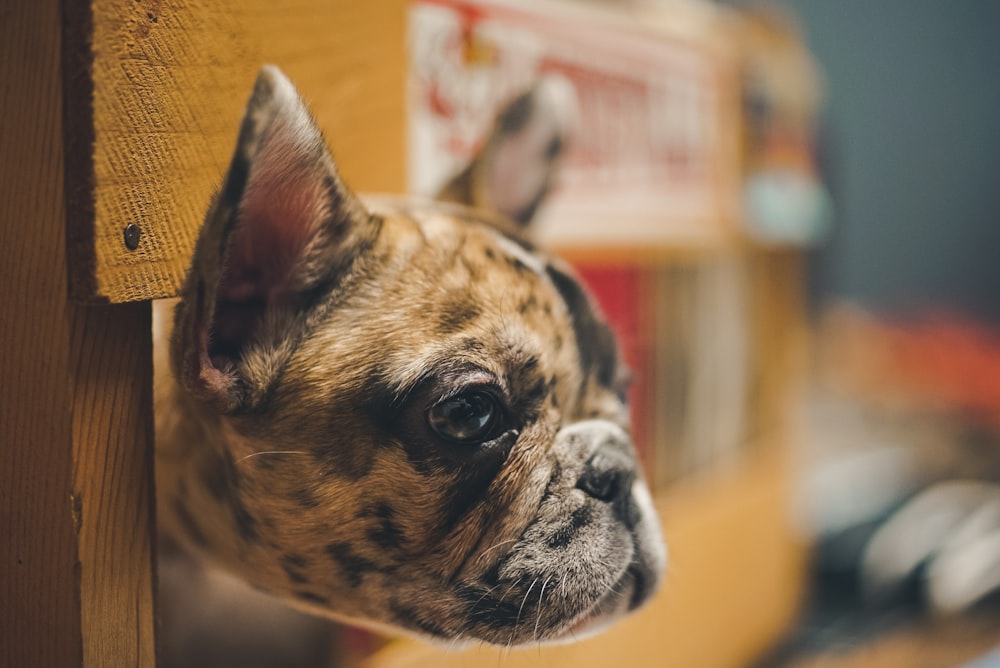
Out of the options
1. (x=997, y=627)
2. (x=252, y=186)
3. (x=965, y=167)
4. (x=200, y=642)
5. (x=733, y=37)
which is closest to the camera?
(x=252, y=186)

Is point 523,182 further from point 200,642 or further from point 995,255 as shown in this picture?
point 995,255

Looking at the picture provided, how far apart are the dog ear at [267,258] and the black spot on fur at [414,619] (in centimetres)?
22

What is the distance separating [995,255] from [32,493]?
3.73 m

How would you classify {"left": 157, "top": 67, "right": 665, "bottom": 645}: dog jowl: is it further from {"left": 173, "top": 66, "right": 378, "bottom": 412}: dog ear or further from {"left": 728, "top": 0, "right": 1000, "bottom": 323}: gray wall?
{"left": 728, "top": 0, "right": 1000, "bottom": 323}: gray wall

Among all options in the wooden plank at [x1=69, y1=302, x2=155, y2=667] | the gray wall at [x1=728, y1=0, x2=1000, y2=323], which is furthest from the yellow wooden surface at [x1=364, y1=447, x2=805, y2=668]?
the gray wall at [x1=728, y1=0, x2=1000, y2=323]

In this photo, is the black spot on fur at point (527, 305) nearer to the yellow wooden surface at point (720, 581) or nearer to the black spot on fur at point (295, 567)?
the black spot on fur at point (295, 567)

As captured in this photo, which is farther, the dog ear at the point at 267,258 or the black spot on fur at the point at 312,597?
the black spot on fur at the point at 312,597

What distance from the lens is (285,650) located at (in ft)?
3.98

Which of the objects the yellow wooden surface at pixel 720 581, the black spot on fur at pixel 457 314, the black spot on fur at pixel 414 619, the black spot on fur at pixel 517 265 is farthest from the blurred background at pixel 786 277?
the black spot on fur at pixel 414 619

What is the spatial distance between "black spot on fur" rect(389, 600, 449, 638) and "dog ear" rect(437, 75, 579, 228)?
1.72ft

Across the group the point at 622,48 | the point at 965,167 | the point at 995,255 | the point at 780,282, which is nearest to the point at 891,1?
the point at 965,167

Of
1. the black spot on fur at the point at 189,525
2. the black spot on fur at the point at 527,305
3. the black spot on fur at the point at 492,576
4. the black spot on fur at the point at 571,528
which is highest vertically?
the black spot on fur at the point at 527,305

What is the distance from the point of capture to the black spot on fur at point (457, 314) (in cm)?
80

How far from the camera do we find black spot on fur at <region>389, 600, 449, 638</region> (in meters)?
0.81
